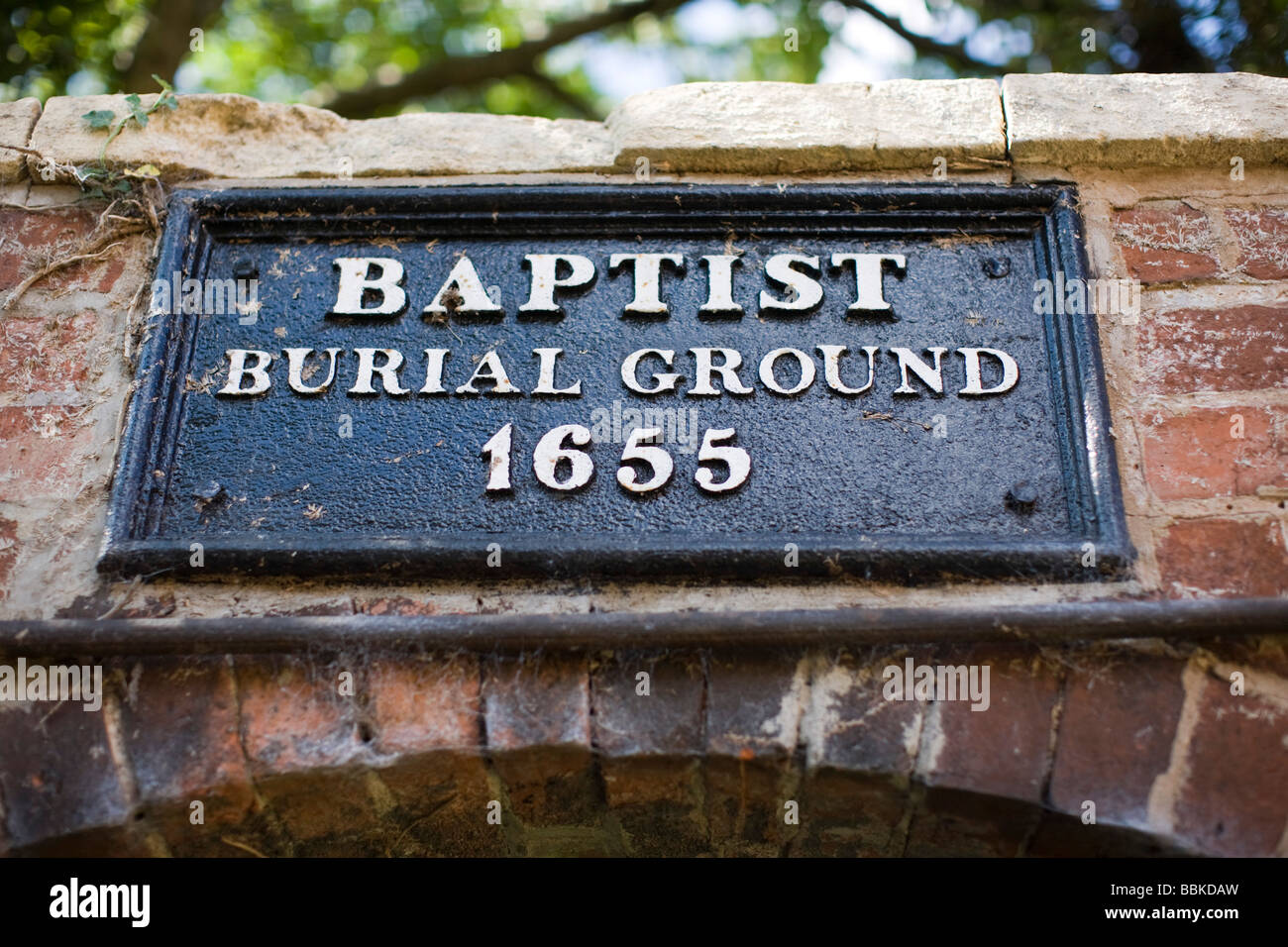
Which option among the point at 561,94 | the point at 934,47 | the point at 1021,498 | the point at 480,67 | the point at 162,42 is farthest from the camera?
the point at 561,94

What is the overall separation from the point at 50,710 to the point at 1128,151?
2.24 metres

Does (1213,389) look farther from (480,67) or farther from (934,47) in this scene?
(480,67)

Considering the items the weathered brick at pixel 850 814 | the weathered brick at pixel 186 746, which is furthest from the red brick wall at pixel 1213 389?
the weathered brick at pixel 186 746

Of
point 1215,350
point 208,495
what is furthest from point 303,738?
point 1215,350

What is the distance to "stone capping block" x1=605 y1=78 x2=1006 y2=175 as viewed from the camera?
2.33 metres

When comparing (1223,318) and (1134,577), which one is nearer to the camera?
(1134,577)

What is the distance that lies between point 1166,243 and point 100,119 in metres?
2.19

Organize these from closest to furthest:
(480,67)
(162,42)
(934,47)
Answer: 1. (162,42)
2. (934,47)
3. (480,67)

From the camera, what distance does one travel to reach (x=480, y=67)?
16.6ft

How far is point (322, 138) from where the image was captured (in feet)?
8.04
